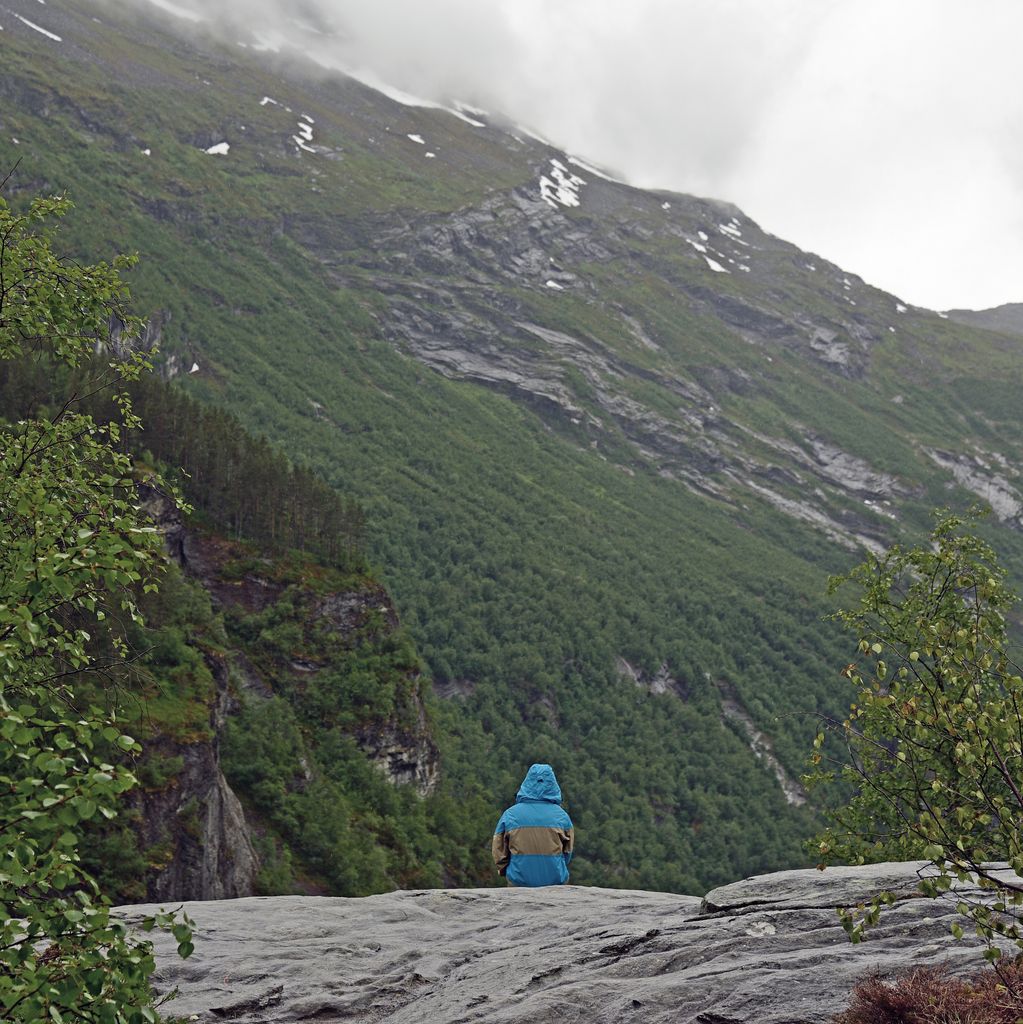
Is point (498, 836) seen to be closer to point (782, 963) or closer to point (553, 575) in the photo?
point (782, 963)

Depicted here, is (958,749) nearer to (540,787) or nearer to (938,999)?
(938,999)

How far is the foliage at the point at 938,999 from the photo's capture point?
6.56 meters

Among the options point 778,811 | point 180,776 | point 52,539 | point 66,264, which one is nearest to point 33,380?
point 180,776

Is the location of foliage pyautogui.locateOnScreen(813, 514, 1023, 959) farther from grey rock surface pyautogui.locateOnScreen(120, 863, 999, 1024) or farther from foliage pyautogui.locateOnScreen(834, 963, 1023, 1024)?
grey rock surface pyautogui.locateOnScreen(120, 863, 999, 1024)

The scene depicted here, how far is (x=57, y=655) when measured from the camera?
10414 millimetres

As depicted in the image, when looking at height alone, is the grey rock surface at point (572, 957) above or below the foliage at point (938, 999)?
below

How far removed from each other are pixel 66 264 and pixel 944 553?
13.0 meters

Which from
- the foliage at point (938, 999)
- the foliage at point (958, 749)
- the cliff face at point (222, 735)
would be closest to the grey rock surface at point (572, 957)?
the foliage at point (938, 999)

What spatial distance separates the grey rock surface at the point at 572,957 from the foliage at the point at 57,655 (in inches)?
165

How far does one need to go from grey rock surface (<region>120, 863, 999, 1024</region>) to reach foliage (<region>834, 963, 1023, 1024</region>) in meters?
0.51

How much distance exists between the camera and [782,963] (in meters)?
9.26

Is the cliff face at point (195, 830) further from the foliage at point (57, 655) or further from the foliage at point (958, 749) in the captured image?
the foliage at point (958, 749)

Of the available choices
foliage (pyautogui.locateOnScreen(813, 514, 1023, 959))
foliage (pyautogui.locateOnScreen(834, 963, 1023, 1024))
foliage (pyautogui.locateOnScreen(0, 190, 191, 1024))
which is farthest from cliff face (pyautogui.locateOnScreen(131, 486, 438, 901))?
foliage (pyautogui.locateOnScreen(834, 963, 1023, 1024))

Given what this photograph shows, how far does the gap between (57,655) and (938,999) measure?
965 cm
